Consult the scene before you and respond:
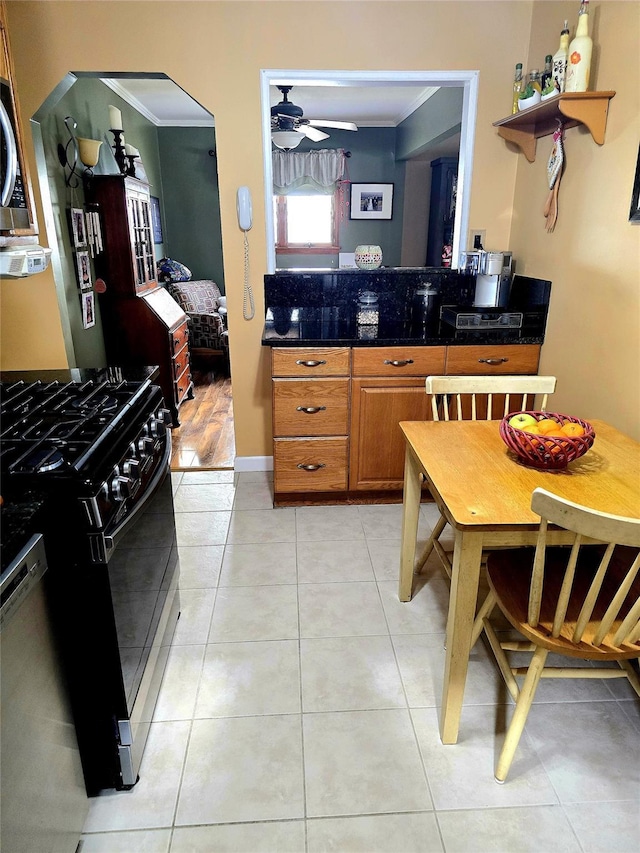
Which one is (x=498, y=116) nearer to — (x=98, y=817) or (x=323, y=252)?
(x=98, y=817)

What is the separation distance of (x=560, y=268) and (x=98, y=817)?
8.58ft

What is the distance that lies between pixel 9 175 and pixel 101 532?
139cm

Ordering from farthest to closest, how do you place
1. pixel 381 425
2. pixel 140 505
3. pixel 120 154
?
pixel 120 154 → pixel 381 425 → pixel 140 505

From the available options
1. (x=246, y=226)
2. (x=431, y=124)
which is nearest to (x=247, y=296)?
(x=246, y=226)

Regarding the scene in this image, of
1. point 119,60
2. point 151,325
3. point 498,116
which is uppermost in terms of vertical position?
point 119,60

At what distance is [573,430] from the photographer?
1.52 metres

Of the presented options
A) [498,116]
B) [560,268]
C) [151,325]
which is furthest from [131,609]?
[151,325]

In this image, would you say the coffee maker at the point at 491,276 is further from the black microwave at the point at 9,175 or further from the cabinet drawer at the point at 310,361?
the black microwave at the point at 9,175

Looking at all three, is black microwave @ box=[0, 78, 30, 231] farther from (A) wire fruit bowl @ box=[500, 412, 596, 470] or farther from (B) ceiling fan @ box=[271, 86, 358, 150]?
(B) ceiling fan @ box=[271, 86, 358, 150]

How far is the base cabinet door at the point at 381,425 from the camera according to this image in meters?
2.75

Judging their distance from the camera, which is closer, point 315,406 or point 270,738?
point 270,738

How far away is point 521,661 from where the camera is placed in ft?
6.20

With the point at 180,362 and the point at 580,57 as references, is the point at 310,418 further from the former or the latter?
the point at 180,362

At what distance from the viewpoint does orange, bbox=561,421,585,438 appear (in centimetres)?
151
